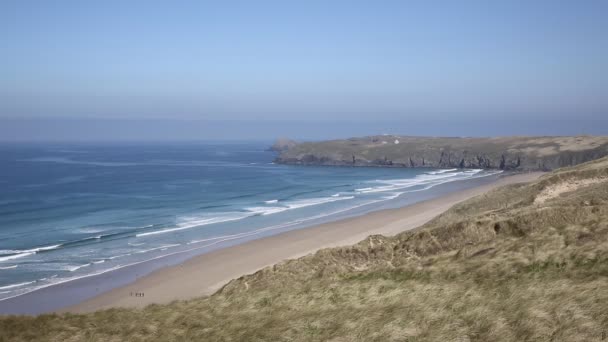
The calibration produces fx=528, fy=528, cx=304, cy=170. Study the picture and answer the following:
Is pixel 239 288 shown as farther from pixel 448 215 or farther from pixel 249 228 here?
pixel 249 228

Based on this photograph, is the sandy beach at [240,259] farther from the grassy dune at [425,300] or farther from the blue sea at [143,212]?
the grassy dune at [425,300]

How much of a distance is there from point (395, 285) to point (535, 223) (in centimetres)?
758

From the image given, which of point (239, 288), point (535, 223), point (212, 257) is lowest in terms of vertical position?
point (212, 257)

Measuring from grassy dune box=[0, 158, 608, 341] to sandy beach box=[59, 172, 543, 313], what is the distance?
9000mm

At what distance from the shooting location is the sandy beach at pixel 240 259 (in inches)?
1021

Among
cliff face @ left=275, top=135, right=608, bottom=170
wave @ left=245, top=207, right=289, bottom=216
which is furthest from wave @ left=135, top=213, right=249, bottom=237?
cliff face @ left=275, top=135, right=608, bottom=170

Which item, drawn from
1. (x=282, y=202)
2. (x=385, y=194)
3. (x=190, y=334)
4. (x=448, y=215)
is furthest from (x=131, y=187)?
(x=190, y=334)

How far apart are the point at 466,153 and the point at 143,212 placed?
9177cm

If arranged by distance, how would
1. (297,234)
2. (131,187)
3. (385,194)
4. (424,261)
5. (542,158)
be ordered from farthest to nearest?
(542,158)
(131,187)
(385,194)
(297,234)
(424,261)

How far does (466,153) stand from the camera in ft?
413

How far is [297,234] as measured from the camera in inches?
1628

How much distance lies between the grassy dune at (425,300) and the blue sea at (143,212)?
15.8m

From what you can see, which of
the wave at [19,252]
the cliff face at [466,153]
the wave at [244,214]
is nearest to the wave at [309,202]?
the wave at [244,214]

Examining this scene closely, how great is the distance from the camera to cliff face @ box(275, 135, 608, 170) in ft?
355
